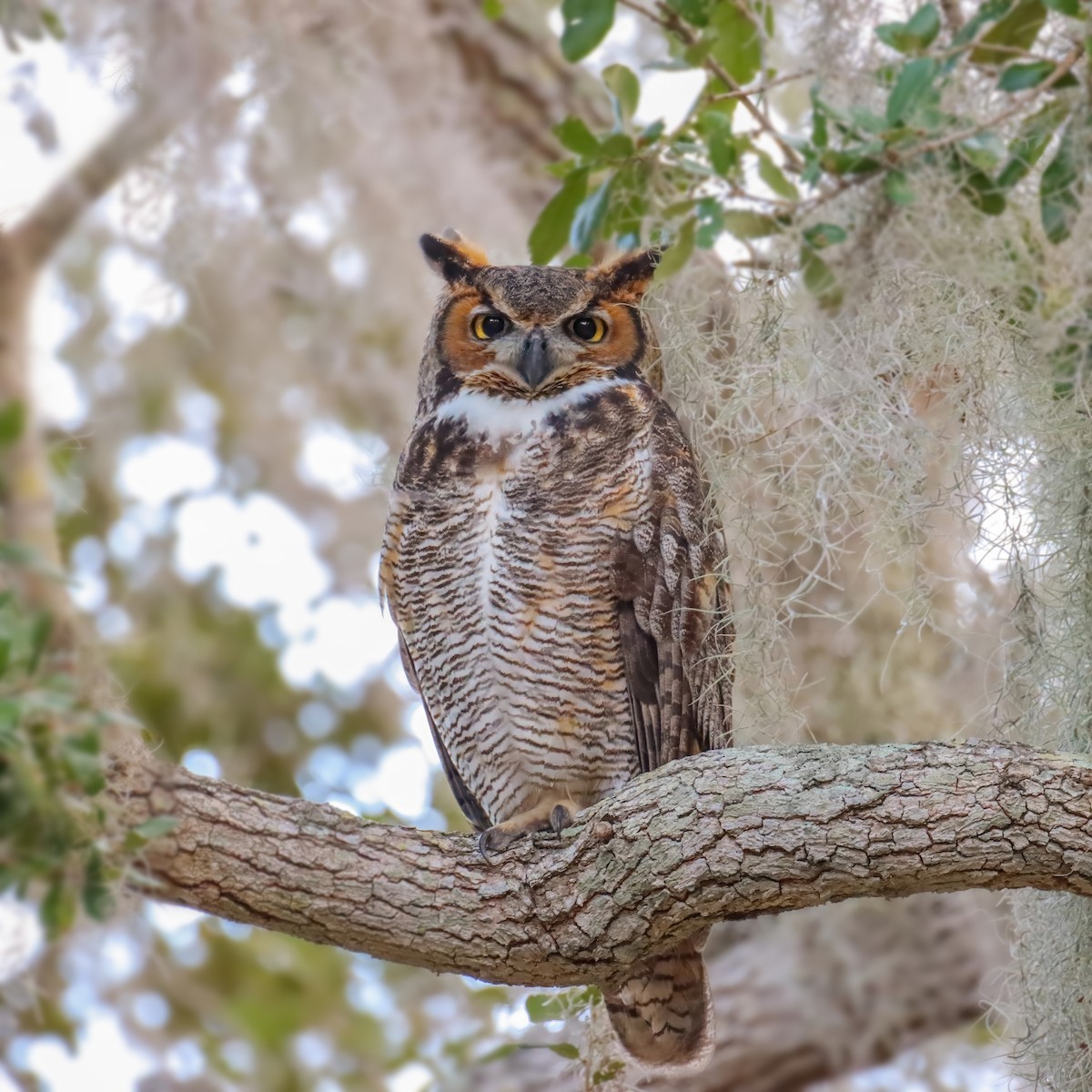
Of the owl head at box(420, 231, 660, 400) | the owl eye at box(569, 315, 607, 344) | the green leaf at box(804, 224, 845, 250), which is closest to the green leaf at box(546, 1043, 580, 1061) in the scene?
the owl head at box(420, 231, 660, 400)

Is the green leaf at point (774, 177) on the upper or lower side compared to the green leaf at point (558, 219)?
upper

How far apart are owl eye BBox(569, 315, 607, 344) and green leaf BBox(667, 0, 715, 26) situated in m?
0.57

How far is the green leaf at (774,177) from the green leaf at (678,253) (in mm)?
167

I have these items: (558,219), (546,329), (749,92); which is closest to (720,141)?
(749,92)

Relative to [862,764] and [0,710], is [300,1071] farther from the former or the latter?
[0,710]

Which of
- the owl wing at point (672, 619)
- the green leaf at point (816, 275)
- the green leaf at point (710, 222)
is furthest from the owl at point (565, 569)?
the green leaf at point (816, 275)

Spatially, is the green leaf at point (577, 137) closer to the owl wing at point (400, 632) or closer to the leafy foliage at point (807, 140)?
the leafy foliage at point (807, 140)

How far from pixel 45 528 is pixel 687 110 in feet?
5.65

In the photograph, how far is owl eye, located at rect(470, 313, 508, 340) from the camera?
2.79 meters

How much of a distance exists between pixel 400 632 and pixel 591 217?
2.91 feet

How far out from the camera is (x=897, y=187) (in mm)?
2689

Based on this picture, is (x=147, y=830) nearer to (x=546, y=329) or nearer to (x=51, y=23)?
(x=546, y=329)

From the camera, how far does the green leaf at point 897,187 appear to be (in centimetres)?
267

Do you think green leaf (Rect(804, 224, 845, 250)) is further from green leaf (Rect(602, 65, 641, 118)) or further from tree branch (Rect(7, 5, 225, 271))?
tree branch (Rect(7, 5, 225, 271))
